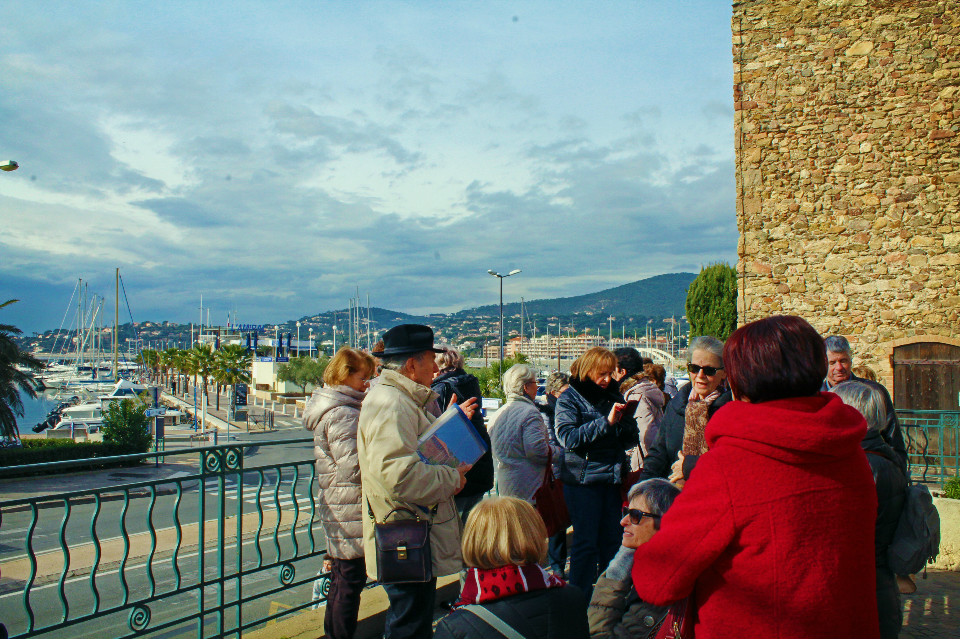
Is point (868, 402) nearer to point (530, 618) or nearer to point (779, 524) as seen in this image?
point (779, 524)

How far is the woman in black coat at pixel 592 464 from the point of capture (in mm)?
4234

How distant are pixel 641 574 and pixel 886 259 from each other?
1235 cm

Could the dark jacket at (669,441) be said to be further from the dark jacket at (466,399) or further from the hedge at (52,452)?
the hedge at (52,452)

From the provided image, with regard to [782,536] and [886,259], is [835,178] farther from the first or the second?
[782,536]

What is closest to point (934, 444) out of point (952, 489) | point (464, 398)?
point (952, 489)

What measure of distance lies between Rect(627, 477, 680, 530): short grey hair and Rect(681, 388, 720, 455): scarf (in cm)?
87

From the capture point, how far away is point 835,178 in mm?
12133

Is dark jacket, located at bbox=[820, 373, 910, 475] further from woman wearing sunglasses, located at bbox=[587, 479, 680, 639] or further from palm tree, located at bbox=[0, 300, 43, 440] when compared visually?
palm tree, located at bbox=[0, 300, 43, 440]

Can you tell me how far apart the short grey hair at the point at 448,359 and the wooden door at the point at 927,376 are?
34.5ft

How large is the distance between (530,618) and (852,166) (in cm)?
1243

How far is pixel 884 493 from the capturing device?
105 inches

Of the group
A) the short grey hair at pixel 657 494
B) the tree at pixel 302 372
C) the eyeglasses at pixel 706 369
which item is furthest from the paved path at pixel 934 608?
the tree at pixel 302 372

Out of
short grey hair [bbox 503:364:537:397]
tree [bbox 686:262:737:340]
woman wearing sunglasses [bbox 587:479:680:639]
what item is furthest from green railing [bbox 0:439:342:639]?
tree [bbox 686:262:737:340]

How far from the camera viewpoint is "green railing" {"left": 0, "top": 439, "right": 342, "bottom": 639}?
3377 millimetres
